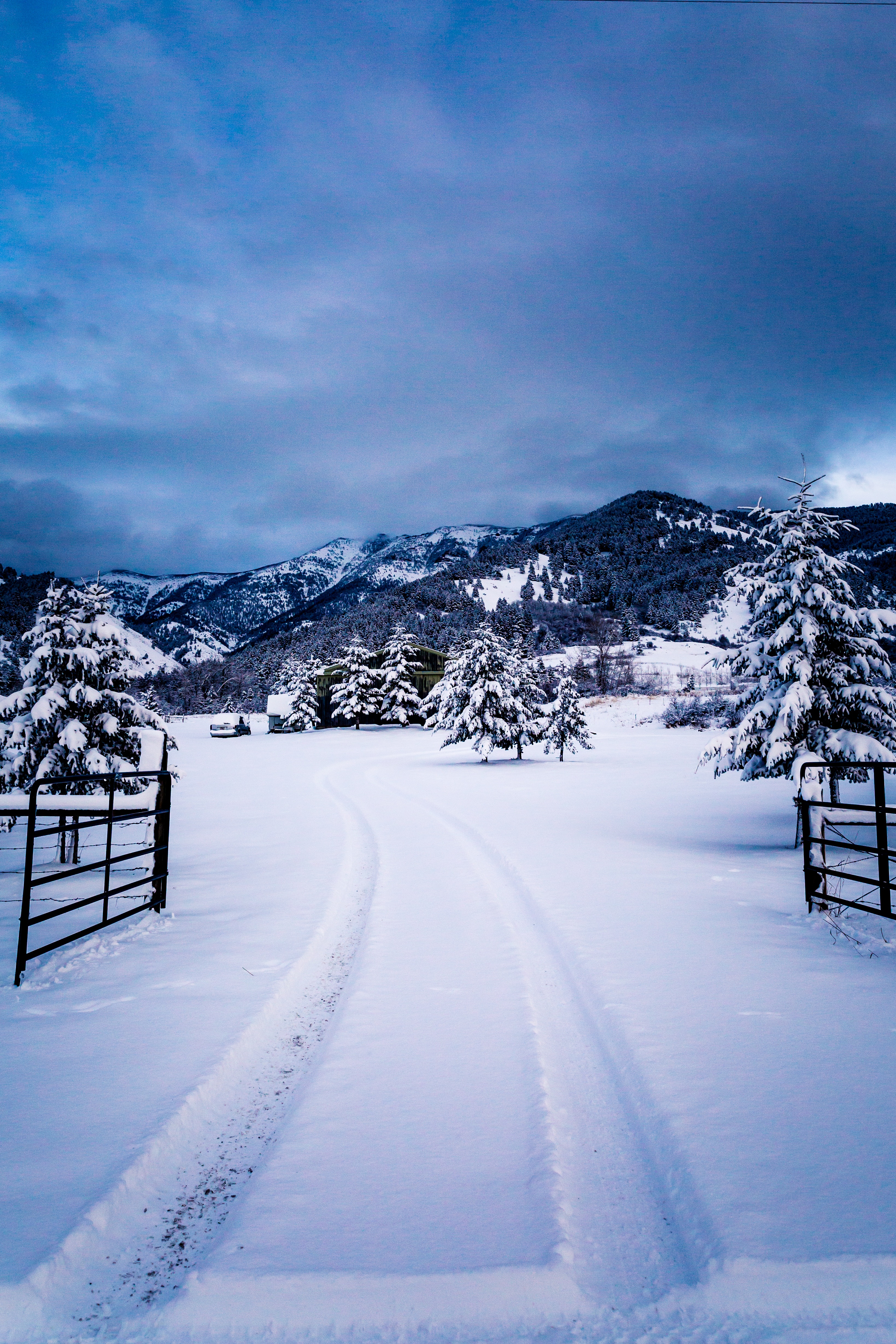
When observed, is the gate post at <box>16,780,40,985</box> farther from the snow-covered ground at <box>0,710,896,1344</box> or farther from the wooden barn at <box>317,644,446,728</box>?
the wooden barn at <box>317,644,446,728</box>

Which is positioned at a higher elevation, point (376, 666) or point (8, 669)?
point (376, 666)

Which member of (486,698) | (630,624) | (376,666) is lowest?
(486,698)

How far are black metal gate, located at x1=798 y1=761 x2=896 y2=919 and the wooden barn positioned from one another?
170 ft

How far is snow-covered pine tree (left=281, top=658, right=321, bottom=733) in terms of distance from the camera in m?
59.0

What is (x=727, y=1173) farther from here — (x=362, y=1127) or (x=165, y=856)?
(x=165, y=856)

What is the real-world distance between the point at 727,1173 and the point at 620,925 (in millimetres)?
3852

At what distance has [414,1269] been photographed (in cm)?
246

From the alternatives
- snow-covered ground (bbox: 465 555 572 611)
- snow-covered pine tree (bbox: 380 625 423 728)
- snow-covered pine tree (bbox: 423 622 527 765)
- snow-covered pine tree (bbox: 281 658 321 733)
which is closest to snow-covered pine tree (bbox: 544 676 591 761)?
snow-covered pine tree (bbox: 423 622 527 765)

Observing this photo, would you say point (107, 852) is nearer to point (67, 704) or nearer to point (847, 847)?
point (67, 704)

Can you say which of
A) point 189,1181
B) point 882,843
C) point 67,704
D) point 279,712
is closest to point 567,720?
point 67,704

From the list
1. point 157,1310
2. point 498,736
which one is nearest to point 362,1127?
point 157,1310

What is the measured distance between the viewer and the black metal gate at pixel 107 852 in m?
5.20

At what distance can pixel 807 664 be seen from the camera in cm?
1097

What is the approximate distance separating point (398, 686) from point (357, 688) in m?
3.59
